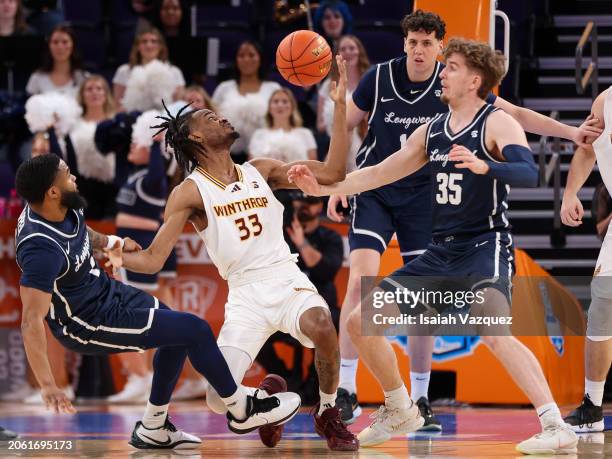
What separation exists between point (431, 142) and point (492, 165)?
623 mm

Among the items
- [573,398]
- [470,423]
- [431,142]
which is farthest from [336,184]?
[573,398]

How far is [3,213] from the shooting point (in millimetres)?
10586

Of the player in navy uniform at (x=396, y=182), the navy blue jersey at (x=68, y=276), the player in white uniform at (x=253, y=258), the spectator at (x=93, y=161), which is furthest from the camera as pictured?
the spectator at (x=93, y=161)

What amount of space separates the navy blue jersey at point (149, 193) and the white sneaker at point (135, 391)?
1.39 meters

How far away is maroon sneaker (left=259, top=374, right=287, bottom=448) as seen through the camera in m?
6.84

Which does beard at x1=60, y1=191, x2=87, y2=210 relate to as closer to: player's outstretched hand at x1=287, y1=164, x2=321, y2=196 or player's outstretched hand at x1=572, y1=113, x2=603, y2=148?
player's outstretched hand at x1=287, y1=164, x2=321, y2=196

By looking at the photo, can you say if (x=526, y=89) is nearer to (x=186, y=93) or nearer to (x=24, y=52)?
(x=186, y=93)

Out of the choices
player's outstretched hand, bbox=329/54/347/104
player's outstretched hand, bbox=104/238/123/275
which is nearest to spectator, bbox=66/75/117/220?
player's outstretched hand, bbox=104/238/123/275

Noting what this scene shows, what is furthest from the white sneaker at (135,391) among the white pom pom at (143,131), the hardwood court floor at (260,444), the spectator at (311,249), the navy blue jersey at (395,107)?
the navy blue jersey at (395,107)

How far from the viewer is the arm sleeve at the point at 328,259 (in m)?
9.74

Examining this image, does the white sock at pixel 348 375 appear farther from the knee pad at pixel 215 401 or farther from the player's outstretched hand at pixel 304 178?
the player's outstretched hand at pixel 304 178

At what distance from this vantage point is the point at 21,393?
10617 mm

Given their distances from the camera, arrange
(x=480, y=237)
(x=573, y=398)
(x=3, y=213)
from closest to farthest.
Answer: (x=480, y=237) < (x=573, y=398) < (x=3, y=213)

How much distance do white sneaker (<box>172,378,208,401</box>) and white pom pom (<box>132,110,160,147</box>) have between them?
2.08 m
